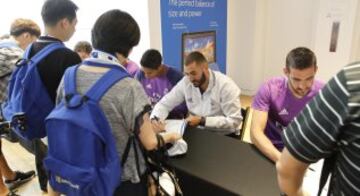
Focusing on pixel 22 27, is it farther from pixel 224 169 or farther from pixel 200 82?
pixel 224 169

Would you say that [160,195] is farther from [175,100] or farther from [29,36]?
[29,36]

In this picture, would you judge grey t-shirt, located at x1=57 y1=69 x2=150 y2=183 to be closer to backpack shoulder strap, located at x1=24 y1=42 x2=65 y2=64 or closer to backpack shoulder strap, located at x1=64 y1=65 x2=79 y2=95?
backpack shoulder strap, located at x1=64 y1=65 x2=79 y2=95

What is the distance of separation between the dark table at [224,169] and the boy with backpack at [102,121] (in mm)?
310

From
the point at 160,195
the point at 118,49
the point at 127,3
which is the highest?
the point at 127,3

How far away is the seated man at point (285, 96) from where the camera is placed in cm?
149

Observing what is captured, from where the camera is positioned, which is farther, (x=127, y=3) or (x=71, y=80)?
(x=127, y=3)

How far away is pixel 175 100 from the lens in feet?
7.28

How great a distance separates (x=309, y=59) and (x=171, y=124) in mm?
846

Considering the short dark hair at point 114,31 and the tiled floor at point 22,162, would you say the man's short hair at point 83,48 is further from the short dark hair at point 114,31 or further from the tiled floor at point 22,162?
the short dark hair at point 114,31

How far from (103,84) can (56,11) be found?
2.29 ft

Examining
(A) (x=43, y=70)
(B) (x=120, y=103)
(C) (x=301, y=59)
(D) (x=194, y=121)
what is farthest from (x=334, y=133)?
(D) (x=194, y=121)

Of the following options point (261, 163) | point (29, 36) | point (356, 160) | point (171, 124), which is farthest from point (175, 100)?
point (356, 160)

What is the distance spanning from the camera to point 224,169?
128 centimetres

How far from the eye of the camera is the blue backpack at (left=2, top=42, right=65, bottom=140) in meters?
1.43
